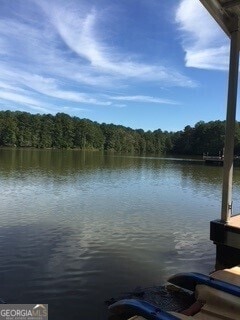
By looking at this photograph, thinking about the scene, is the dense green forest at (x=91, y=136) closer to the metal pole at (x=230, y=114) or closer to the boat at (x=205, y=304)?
the metal pole at (x=230, y=114)

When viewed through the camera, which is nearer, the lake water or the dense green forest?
the lake water

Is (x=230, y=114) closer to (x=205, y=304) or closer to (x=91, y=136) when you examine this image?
(x=205, y=304)

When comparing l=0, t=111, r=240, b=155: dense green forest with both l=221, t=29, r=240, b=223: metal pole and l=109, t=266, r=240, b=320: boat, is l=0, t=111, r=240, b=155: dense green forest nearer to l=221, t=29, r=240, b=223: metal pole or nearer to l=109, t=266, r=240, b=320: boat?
l=221, t=29, r=240, b=223: metal pole

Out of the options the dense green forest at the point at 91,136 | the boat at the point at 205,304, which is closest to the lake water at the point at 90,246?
the boat at the point at 205,304

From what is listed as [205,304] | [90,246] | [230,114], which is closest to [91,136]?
[90,246]

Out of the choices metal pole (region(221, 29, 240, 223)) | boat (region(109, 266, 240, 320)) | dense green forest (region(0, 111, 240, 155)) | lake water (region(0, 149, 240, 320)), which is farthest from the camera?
dense green forest (region(0, 111, 240, 155))

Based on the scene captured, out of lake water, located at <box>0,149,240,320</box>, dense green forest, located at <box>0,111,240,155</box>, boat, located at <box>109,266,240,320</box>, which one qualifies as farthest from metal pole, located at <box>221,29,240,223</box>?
dense green forest, located at <box>0,111,240,155</box>

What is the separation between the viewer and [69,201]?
737 inches

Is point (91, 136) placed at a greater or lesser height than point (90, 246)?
greater

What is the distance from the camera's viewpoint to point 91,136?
467 ft

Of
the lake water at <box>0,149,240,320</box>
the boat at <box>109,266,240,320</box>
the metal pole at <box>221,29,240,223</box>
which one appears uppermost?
the metal pole at <box>221,29,240,223</box>

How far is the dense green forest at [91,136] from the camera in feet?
386

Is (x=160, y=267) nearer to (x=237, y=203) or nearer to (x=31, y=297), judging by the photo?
(x=31, y=297)

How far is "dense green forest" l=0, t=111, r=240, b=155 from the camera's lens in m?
118
